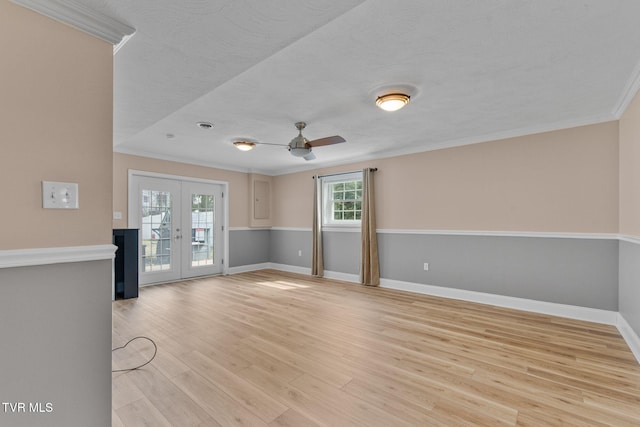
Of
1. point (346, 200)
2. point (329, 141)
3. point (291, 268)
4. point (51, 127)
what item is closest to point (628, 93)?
point (329, 141)

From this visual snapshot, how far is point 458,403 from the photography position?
1.83 meters

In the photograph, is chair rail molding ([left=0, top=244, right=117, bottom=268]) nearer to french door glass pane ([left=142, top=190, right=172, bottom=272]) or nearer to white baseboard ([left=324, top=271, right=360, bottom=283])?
french door glass pane ([left=142, top=190, right=172, bottom=272])

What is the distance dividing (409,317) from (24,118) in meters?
3.68

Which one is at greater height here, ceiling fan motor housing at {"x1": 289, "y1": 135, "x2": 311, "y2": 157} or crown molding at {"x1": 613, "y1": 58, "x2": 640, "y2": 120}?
crown molding at {"x1": 613, "y1": 58, "x2": 640, "y2": 120}

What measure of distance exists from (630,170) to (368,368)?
3169 mm

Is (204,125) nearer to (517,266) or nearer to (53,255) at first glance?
(53,255)

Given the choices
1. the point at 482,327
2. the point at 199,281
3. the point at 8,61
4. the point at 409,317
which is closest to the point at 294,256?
the point at 199,281

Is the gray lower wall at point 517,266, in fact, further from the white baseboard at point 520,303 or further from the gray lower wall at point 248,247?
the gray lower wall at point 248,247

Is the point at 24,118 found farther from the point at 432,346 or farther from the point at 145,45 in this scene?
the point at 432,346

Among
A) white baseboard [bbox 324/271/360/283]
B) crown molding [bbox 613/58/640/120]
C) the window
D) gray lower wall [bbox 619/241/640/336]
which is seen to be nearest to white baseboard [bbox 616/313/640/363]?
gray lower wall [bbox 619/241/640/336]

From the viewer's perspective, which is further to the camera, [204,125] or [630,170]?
[204,125]

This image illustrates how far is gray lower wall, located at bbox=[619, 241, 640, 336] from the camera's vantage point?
8.21ft

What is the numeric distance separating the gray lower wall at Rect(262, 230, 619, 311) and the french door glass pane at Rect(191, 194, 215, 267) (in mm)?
2951

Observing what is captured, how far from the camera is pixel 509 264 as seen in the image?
12.8ft
